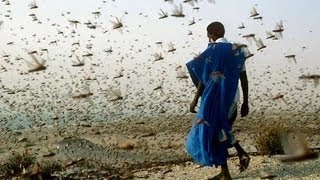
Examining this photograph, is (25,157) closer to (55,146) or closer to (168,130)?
(55,146)

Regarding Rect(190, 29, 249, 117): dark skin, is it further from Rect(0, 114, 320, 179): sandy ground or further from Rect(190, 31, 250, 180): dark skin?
Rect(0, 114, 320, 179): sandy ground

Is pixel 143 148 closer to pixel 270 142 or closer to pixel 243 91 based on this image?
pixel 270 142

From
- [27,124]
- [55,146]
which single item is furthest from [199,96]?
[27,124]

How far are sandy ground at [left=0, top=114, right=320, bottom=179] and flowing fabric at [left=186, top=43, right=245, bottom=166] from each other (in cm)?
172

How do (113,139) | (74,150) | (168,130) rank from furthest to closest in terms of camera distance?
(168,130)
(113,139)
(74,150)

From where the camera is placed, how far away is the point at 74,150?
20.2 metres

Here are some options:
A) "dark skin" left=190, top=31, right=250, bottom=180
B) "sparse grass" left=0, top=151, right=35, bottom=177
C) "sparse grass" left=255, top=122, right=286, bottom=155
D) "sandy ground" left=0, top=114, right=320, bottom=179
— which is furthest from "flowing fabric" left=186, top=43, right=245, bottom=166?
"sparse grass" left=0, top=151, right=35, bottom=177

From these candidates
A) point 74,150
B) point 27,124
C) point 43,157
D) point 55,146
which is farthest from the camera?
point 27,124

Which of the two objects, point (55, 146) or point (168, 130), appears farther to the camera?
point (168, 130)

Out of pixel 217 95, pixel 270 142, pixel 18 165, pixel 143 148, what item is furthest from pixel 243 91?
pixel 143 148

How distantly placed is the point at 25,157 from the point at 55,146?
9.24 m

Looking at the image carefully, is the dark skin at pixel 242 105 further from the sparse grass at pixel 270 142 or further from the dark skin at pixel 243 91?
the sparse grass at pixel 270 142

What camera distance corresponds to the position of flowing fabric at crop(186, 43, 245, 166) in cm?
713

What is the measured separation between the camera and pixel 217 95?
23.5ft
